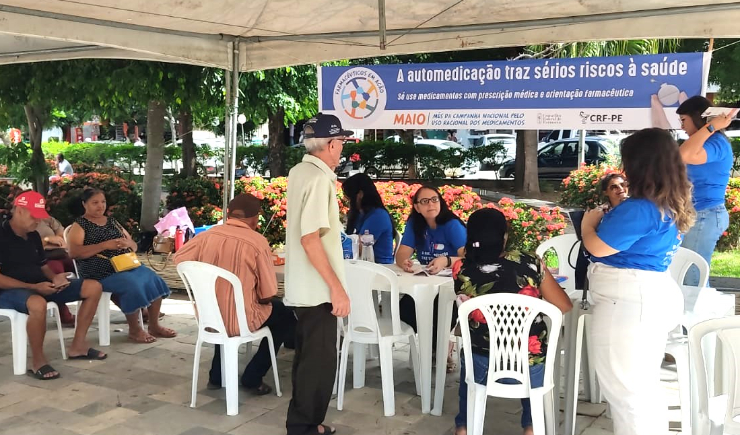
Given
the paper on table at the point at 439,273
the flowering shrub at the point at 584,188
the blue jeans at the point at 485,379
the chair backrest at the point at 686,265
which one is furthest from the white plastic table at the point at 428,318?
the flowering shrub at the point at 584,188

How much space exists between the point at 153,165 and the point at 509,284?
6.80m

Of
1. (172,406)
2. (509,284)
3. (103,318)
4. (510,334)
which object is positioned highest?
(509,284)

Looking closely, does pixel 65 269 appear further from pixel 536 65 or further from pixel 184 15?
pixel 536 65

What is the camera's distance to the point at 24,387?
4402 mm

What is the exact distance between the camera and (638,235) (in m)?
2.72

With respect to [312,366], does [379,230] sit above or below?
above

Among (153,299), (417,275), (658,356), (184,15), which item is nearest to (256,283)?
(417,275)

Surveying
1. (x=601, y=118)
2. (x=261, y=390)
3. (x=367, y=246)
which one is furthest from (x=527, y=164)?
(x=261, y=390)

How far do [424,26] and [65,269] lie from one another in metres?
3.74

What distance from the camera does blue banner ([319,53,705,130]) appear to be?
482 centimetres

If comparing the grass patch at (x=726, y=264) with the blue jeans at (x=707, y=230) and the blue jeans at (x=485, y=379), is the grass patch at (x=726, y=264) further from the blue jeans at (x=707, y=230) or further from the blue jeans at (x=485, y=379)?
the blue jeans at (x=485, y=379)

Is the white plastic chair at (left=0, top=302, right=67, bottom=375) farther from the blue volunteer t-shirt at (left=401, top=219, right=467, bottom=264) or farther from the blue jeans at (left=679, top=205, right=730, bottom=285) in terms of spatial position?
the blue jeans at (left=679, top=205, right=730, bottom=285)

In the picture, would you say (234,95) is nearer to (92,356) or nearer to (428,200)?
(428,200)

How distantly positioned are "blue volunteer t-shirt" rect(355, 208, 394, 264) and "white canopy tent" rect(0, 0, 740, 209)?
50.0 inches
